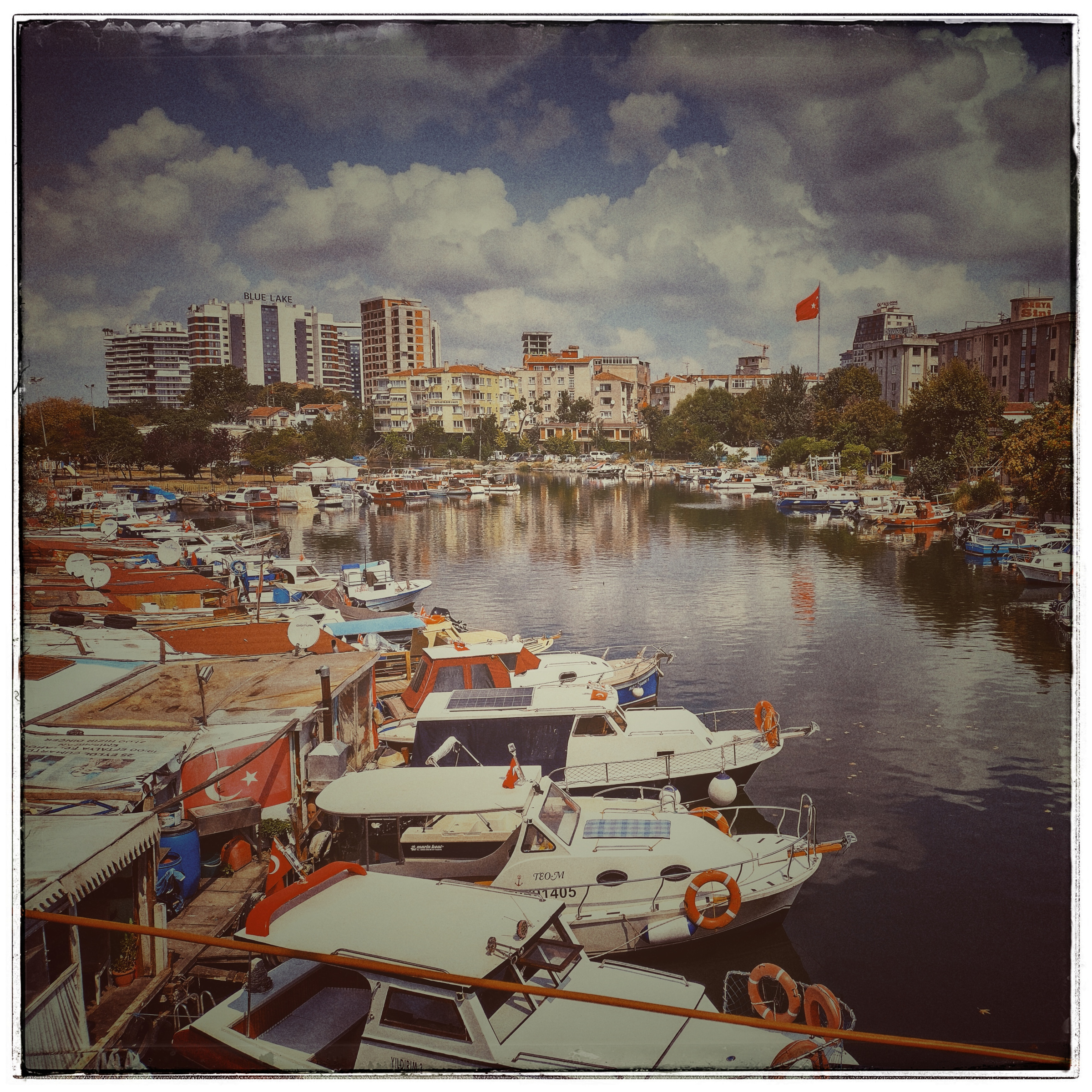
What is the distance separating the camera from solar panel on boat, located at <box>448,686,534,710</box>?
3564 millimetres

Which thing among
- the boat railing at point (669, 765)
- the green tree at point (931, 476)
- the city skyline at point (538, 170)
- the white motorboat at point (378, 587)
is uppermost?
the city skyline at point (538, 170)

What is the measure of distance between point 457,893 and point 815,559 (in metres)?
2.38

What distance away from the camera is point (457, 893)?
2.99 metres

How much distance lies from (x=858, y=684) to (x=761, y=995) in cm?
143

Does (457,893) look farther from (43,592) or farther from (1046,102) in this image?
(1046,102)

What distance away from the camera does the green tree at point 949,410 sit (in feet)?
12.7

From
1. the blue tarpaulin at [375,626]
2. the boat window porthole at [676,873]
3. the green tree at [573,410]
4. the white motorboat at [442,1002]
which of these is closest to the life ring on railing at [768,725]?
the boat window porthole at [676,873]

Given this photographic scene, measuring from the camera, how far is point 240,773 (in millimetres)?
3248

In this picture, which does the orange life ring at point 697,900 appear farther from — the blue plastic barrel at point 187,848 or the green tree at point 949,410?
the green tree at point 949,410

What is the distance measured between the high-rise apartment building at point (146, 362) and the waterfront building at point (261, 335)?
0.23 feet

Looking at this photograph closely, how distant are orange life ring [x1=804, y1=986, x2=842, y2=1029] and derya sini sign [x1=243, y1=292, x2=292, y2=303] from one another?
3.61 metres

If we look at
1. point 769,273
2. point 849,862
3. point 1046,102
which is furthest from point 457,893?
point 1046,102

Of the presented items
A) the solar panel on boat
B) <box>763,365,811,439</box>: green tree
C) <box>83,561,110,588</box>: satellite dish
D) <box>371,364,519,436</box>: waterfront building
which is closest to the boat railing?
the solar panel on boat

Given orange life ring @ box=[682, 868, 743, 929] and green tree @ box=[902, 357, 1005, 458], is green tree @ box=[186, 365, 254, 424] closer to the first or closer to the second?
orange life ring @ box=[682, 868, 743, 929]
